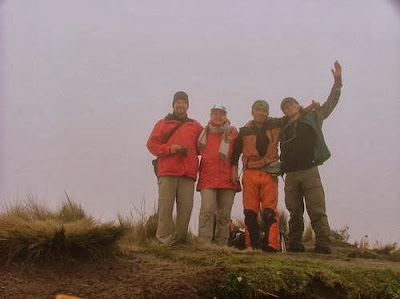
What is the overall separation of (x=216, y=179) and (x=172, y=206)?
66 centimetres

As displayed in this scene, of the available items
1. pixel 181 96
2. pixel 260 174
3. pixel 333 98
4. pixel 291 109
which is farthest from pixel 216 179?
pixel 333 98

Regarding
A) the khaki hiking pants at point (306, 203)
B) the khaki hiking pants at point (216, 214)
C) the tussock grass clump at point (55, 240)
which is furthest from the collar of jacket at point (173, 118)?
the tussock grass clump at point (55, 240)

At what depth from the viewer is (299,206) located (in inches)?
250

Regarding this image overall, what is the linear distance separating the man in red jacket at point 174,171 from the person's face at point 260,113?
2.65ft

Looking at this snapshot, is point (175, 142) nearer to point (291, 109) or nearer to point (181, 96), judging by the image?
point (181, 96)

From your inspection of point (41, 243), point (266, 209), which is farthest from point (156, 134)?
point (41, 243)

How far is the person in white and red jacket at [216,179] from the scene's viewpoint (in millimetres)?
6277

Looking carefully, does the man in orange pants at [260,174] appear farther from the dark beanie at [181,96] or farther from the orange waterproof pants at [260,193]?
the dark beanie at [181,96]

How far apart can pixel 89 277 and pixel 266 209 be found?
2.76 m

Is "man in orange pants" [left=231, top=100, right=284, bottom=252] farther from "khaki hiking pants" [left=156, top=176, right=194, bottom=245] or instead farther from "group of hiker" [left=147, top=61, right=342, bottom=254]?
"khaki hiking pants" [left=156, top=176, right=194, bottom=245]

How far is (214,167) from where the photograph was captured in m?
6.44

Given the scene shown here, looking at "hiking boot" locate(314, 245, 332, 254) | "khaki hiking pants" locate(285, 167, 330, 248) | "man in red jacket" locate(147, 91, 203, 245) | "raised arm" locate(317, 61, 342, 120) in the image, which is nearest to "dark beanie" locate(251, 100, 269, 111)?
"raised arm" locate(317, 61, 342, 120)

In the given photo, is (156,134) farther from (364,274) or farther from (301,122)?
(364,274)

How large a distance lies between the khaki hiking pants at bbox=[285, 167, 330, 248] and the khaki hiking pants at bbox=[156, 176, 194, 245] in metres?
1.28
